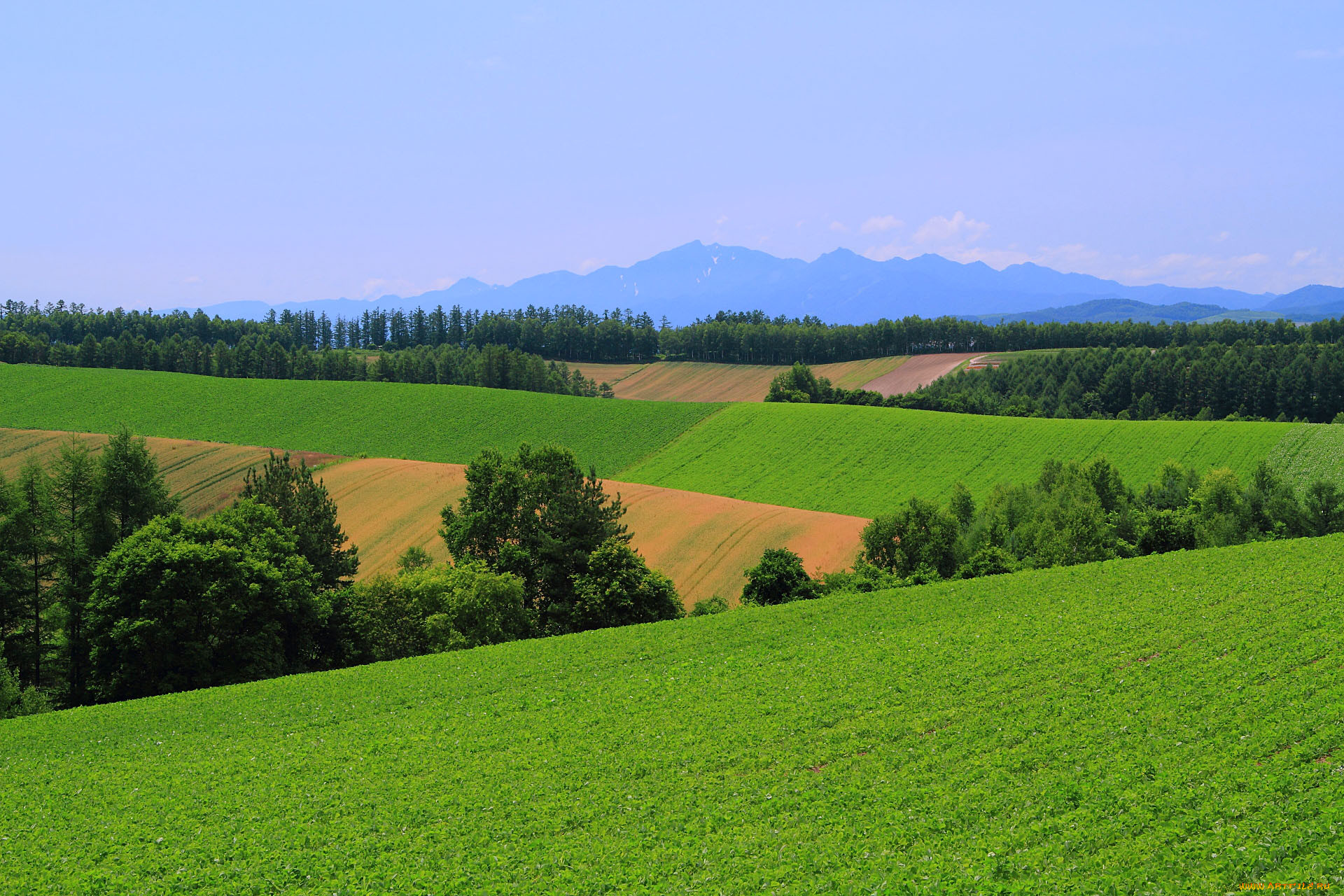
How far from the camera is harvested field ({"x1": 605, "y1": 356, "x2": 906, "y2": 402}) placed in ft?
558

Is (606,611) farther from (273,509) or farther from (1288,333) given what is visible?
(1288,333)

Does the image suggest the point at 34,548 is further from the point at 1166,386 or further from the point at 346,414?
the point at 1166,386

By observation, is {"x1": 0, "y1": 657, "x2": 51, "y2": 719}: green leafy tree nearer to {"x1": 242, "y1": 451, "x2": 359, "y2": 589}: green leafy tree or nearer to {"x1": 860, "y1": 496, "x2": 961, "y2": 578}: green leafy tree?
{"x1": 242, "y1": 451, "x2": 359, "y2": 589}: green leafy tree

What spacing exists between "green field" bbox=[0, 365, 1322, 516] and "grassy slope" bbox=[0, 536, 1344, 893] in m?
49.1

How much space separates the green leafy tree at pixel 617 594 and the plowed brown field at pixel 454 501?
979 cm

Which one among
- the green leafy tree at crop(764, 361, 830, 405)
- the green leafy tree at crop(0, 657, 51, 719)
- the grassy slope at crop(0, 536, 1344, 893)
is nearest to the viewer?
the grassy slope at crop(0, 536, 1344, 893)

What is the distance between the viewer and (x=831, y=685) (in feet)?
83.3

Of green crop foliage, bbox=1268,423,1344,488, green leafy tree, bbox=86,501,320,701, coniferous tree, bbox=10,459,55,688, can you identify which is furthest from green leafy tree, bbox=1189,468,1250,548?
coniferous tree, bbox=10,459,55,688

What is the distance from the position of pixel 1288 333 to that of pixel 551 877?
20993 cm

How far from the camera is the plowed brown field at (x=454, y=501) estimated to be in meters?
59.6

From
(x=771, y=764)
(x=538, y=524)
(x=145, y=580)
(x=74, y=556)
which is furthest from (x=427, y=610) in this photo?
(x=771, y=764)

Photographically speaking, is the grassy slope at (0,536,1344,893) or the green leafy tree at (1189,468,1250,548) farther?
the green leafy tree at (1189,468,1250,548)

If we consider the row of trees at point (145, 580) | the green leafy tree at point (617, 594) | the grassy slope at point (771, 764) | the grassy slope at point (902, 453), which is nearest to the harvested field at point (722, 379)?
the grassy slope at point (902, 453)

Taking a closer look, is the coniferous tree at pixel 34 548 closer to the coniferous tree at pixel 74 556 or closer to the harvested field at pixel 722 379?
the coniferous tree at pixel 74 556
